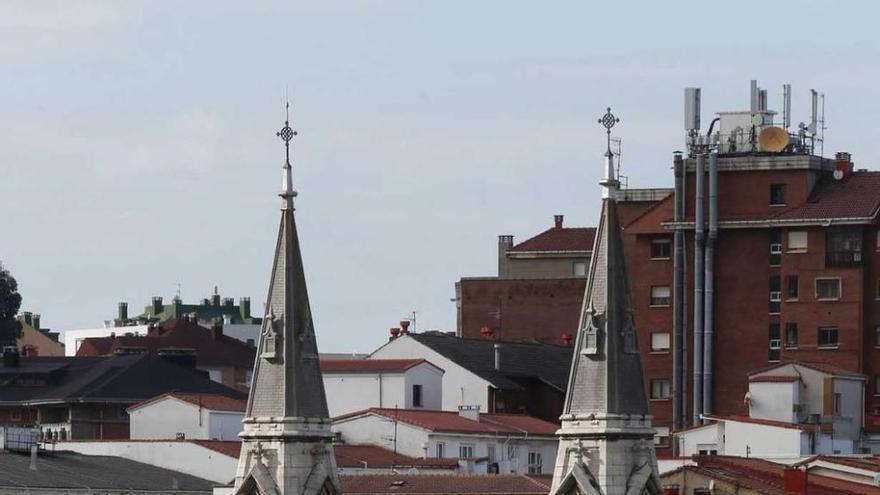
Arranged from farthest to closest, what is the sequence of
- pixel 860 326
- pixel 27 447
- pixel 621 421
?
1. pixel 860 326
2. pixel 27 447
3. pixel 621 421

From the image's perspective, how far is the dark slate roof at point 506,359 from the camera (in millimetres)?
181250

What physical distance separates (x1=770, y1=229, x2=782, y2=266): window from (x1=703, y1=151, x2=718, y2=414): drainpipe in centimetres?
276

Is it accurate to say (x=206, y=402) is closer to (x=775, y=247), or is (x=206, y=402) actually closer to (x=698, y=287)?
(x=698, y=287)

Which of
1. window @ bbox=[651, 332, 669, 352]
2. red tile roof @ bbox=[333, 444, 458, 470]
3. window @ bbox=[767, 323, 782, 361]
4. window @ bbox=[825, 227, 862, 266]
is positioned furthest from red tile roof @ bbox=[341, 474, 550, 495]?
window @ bbox=[651, 332, 669, 352]

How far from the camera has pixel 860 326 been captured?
7362 inches

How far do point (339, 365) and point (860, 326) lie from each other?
26102mm

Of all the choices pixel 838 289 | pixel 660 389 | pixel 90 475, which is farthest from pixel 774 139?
pixel 90 475

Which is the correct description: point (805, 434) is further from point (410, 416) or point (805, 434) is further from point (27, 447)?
point (27, 447)

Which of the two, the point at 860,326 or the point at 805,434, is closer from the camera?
Answer: the point at 805,434

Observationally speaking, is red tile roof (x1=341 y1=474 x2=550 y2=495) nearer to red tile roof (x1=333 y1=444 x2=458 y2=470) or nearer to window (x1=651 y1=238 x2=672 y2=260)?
red tile roof (x1=333 y1=444 x2=458 y2=470)

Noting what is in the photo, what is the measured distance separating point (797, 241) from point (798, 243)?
108 millimetres

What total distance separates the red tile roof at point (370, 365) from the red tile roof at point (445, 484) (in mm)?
28669

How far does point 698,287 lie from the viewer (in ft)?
625

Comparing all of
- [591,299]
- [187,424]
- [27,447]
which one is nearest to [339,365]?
[187,424]
